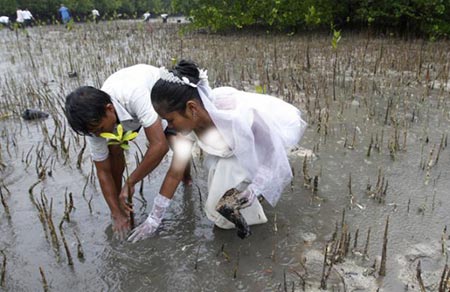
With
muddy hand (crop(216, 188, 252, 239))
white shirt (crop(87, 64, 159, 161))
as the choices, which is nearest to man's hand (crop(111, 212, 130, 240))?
white shirt (crop(87, 64, 159, 161))

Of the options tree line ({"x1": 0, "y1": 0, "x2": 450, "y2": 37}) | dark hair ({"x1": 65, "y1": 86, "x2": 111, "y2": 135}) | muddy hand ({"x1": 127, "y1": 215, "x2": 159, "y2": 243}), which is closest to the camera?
dark hair ({"x1": 65, "y1": 86, "x2": 111, "y2": 135})

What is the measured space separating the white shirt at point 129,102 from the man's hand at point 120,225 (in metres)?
0.38

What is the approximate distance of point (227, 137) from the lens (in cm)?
234

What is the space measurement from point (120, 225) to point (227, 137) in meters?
0.89

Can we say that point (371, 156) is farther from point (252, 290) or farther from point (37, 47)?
point (37, 47)

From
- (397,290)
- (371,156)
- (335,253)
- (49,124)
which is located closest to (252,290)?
(335,253)

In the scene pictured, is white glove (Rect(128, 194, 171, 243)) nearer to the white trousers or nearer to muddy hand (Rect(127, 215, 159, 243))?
muddy hand (Rect(127, 215, 159, 243))

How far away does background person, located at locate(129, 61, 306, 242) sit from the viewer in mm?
2227

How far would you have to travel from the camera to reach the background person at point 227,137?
223 cm

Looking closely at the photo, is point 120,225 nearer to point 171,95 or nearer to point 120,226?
point 120,226

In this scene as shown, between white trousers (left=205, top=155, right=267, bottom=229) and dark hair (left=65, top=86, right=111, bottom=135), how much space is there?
0.72 m

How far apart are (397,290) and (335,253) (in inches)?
13.6

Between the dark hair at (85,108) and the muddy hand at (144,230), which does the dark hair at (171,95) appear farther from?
the muddy hand at (144,230)

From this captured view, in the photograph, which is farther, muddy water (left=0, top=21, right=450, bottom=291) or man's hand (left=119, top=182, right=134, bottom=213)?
man's hand (left=119, top=182, right=134, bottom=213)
